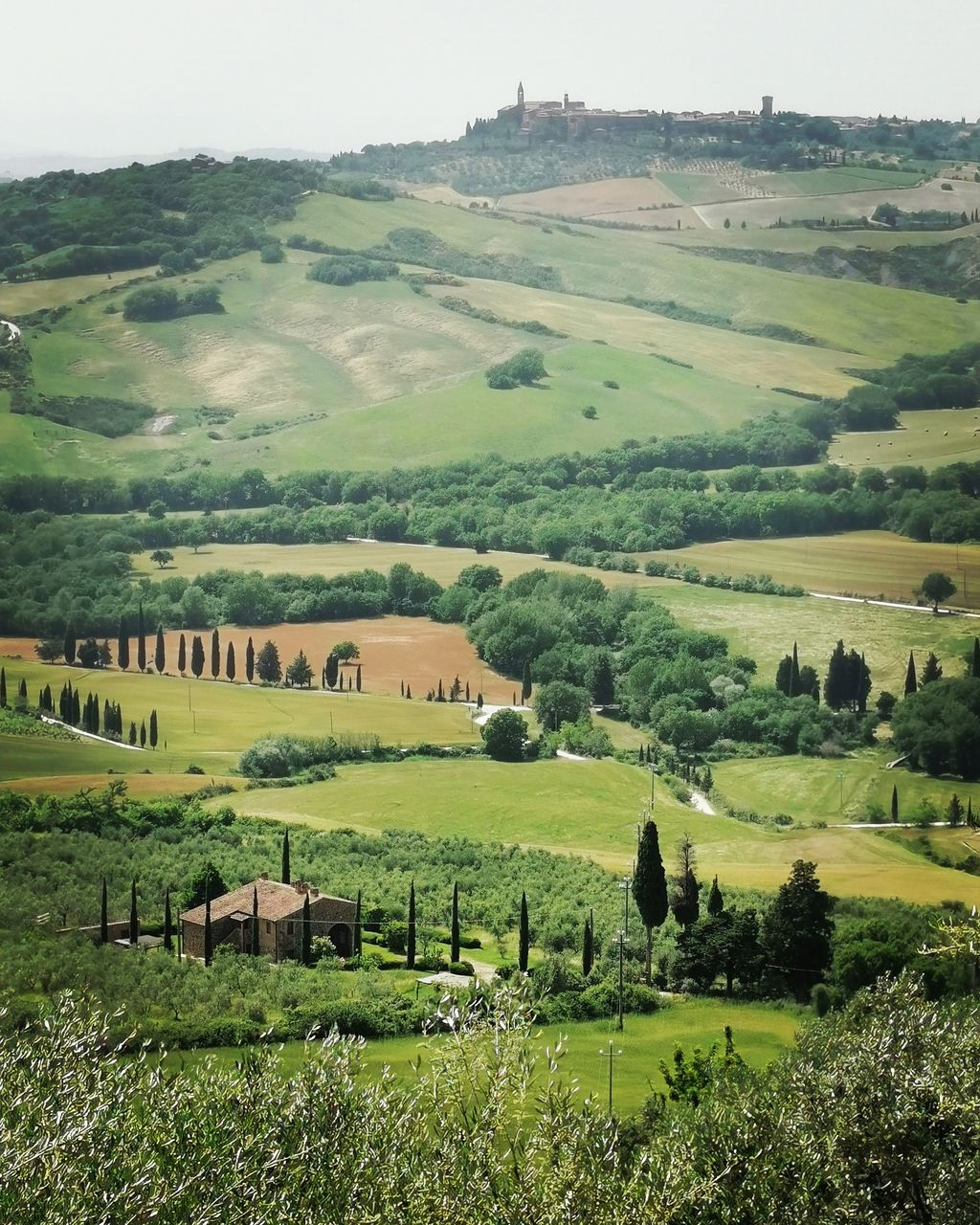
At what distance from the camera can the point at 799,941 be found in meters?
45.0

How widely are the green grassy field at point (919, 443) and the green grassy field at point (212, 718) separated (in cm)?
3660

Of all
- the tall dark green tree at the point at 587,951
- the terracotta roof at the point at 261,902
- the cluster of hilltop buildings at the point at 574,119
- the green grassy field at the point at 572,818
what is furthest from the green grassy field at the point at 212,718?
the cluster of hilltop buildings at the point at 574,119

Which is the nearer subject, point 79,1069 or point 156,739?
point 79,1069

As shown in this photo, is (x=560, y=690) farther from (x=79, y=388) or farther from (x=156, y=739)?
(x=79, y=388)

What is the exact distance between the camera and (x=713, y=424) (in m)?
102

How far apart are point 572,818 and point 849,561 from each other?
98.1 feet

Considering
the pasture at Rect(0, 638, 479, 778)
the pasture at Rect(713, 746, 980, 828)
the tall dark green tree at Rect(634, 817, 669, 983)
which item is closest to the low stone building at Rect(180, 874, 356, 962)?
the tall dark green tree at Rect(634, 817, 669, 983)

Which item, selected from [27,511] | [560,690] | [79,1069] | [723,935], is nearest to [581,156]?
[27,511]

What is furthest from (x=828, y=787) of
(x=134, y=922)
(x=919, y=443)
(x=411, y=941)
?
(x=919, y=443)

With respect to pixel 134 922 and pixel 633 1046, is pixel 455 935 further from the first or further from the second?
pixel 134 922

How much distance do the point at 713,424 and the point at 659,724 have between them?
37.5 metres

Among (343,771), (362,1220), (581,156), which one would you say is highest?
(581,156)

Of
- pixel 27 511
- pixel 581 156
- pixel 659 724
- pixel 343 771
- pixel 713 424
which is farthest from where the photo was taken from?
pixel 581 156

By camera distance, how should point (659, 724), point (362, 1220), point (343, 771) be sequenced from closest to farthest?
point (362, 1220), point (343, 771), point (659, 724)
